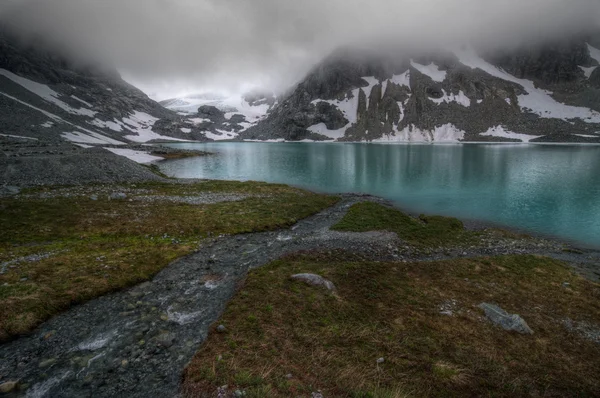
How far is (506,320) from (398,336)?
638 cm

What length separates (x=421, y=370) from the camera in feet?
31.9

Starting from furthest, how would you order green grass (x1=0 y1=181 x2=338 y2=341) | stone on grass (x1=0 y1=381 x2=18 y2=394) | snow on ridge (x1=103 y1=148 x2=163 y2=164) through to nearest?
snow on ridge (x1=103 y1=148 x2=163 y2=164), green grass (x1=0 y1=181 x2=338 y2=341), stone on grass (x1=0 y1=381 x2=18 y2=394)

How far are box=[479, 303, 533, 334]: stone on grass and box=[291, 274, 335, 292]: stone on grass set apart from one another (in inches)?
324

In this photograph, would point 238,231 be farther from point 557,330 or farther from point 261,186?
point 261,186

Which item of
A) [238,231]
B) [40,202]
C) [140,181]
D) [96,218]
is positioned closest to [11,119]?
[140,181]

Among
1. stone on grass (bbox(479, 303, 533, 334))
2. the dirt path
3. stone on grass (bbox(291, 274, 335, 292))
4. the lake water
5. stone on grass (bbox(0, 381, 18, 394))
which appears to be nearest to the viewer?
stone on grass (bbox(0, 381, 18, 394))

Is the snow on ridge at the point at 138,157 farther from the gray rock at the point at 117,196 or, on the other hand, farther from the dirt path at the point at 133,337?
the dirt path at the point at 133,337

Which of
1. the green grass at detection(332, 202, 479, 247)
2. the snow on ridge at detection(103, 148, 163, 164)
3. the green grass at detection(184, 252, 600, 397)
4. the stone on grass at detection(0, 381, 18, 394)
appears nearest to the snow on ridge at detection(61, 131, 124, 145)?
the snow on ridge at detection(103, 148, 163, 164)

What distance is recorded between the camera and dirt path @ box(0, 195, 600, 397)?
8.73 meters

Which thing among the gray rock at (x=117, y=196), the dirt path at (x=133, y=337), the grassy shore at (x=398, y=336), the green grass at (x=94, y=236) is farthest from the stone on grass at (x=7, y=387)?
the gray rock at (x=117, y=196)

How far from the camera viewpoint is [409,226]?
3055cm

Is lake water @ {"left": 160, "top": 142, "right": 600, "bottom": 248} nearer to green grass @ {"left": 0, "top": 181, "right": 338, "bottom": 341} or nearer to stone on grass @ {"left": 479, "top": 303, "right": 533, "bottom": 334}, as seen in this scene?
green grass @ {"left": 0, "top": 181, "right": 338, "bottom": 341}

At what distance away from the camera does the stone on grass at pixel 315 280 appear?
1549cm

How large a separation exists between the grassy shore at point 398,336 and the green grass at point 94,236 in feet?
26.8
